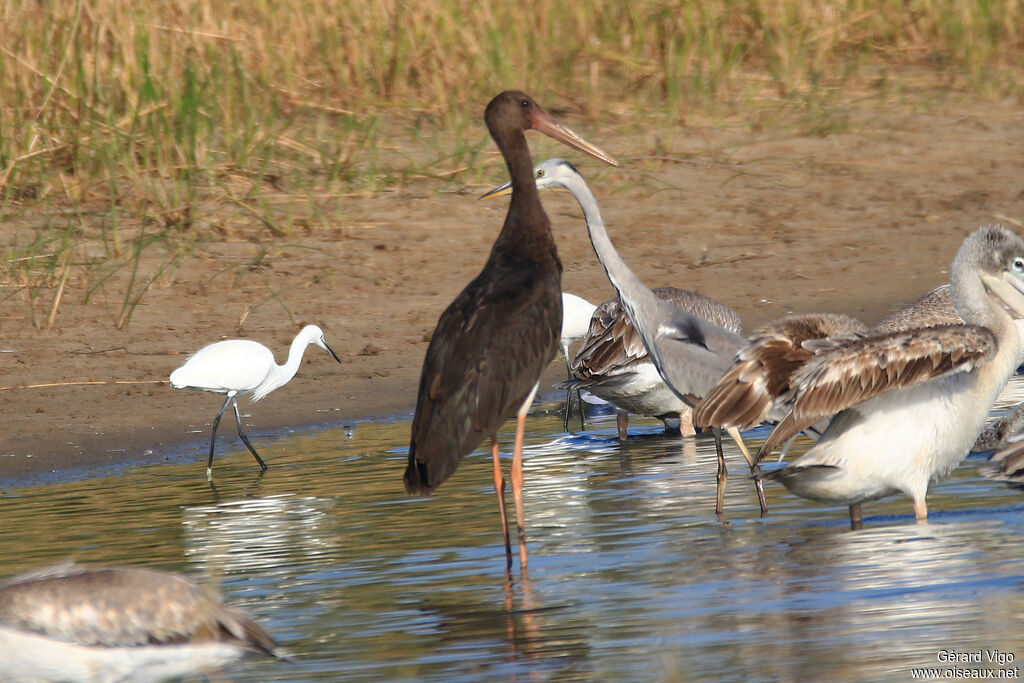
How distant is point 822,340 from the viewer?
21.4 feet

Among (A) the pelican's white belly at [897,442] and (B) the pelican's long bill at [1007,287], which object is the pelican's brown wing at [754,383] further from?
(B) the pelican's long bill at [1007,287]

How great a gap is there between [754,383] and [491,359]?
104 cm

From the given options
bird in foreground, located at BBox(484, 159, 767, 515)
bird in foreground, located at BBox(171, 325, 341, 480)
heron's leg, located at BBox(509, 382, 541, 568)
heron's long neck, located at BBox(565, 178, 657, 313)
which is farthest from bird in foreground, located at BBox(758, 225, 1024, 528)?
bird in foreground, located at BBox(171, 325, 341, 480)

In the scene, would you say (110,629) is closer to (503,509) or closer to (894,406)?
(503,509)

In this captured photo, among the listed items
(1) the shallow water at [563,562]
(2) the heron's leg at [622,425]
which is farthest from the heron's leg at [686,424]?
(1) the shallow water at [563,562]

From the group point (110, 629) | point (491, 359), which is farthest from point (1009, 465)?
point (110, 629)

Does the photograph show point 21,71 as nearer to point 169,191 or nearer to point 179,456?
point 169,191

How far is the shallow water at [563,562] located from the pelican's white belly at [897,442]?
0.21 metres

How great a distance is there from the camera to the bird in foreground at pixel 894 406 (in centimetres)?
617

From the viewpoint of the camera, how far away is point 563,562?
6.32 meters

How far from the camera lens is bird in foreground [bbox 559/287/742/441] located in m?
8.88

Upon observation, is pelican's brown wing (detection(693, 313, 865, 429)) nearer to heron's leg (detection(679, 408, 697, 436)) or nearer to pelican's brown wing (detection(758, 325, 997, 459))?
pelican's brown wing (detection(758, 325, 997, 459))

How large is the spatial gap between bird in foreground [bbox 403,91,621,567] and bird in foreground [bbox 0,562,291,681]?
160 cm

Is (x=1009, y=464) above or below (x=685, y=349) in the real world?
below
